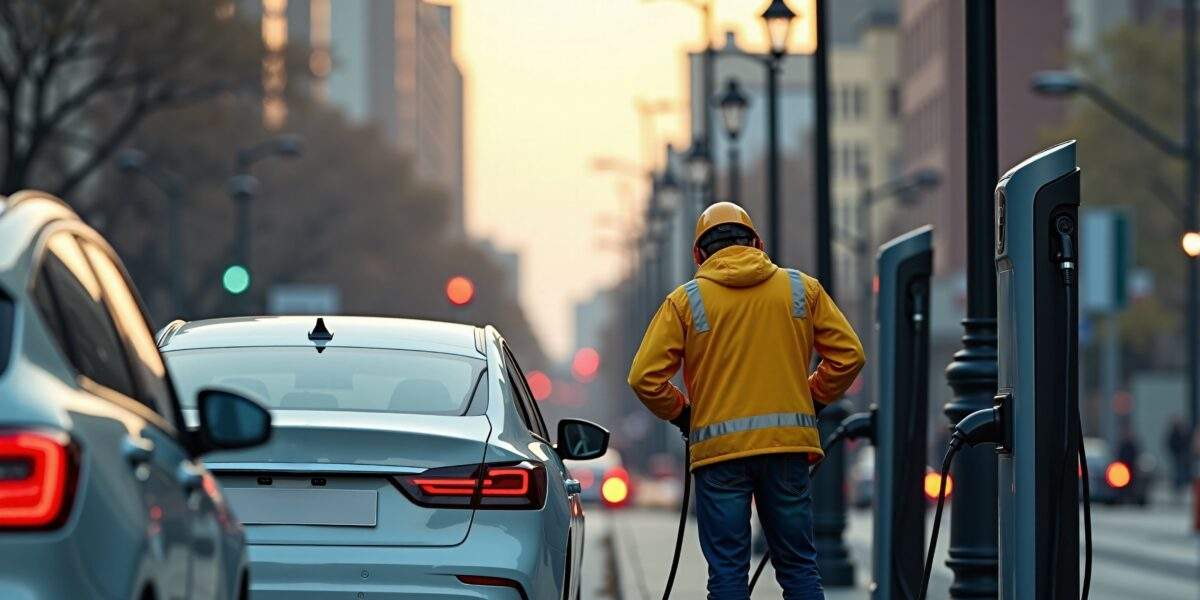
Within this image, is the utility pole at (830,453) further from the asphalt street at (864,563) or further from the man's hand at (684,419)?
the man's hand at (684,419)

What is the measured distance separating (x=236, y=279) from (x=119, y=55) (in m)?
13.3

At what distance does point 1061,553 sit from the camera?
780 centimetres

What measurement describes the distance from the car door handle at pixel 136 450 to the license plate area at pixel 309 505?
8.61 feet

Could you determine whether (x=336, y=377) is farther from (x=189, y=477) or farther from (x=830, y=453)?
(x=830, y=453)

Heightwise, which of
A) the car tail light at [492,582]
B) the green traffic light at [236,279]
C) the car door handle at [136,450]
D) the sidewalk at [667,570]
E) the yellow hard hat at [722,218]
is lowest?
the sidewalk at [667,570]

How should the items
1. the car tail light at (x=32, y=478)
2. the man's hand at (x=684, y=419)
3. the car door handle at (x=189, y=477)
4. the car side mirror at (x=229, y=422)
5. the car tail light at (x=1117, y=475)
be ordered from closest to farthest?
the car tail light at (x=32, y=478), the car door handle at (x=189, y=477), the car side mirror at (x=229, y=422), the man's hand at (x=684, y=419), the car tail light at (x=1117, y=475)

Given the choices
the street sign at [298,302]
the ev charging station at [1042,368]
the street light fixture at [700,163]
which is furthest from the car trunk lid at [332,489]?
the street sign at [298,302]

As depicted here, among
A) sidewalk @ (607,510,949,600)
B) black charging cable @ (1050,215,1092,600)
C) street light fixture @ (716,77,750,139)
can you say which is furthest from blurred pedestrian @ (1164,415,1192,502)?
black charging cable @ (1050,215,1092,600)

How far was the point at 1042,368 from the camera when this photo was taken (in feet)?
25.3

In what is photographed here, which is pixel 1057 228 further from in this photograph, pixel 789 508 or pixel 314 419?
pixel 314 419

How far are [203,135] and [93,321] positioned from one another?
5067 cm

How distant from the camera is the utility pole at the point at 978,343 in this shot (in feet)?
34.3

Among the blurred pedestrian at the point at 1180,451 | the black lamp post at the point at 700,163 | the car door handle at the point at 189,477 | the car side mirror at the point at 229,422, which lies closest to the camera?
the car door handle at the point at 189,477

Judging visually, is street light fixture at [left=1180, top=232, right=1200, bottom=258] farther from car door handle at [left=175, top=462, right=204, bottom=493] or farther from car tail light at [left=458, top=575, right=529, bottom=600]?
car door handle at [left=175, top=462, right=204, bottom=493]
